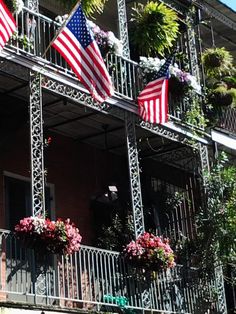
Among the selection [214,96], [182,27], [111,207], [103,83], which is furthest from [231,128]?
[103,83]

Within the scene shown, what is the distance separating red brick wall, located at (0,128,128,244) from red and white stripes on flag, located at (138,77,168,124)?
2.12 m

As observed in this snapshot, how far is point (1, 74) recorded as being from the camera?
11984 mm

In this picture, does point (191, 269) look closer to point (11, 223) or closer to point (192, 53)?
point (11, 223)

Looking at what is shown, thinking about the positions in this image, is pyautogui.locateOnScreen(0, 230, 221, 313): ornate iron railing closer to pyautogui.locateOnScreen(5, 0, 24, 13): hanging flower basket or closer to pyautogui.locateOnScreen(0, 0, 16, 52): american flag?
pyautogui.locateOnScreen(0, 0, 16, 52): american flag

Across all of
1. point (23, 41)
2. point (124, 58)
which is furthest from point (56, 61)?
point (124, 58)

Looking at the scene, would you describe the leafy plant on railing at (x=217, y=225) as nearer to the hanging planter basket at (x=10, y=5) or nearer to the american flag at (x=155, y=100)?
the american flag at (x=155, y=100)

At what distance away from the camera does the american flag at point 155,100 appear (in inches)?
518

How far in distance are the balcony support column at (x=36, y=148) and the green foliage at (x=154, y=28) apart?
12.0ft

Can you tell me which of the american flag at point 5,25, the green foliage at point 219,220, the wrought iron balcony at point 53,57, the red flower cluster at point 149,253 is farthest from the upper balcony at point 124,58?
the red flower cluster at point 149,253

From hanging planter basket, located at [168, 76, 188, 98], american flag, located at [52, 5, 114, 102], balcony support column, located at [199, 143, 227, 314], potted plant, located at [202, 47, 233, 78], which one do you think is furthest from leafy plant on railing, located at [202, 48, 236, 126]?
american flag, located at [52, 5, 114, 102]

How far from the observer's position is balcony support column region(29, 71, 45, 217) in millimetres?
10977

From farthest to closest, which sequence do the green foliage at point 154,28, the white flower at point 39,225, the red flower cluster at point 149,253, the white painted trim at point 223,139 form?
the white painted trim at point 223,139
the green foliage at point 154,28
the red flower cluster at point 149,253
the white flower at point 39,225

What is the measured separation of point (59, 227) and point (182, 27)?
708cm

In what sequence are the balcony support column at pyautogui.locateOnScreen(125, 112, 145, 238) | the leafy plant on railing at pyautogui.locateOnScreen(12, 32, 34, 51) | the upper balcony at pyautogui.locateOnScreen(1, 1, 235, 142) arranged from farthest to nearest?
the balcony support column at pyautogui.locateOnScreen(125, 112, 145, 238) → the upper balcony at pyautogui.locateOnScreen(1, 1, 235, 142) → the leafy plant on railing at pyautogui.locateOnScreen(12, 32, 34, 51)
